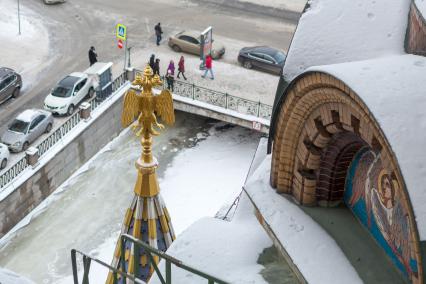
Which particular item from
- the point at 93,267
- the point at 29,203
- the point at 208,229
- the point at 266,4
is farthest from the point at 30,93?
the point at 208,229

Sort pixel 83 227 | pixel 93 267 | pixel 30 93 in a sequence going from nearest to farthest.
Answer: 1. pixel 93 267
2. pixel 83 227
3. pixel 30 93

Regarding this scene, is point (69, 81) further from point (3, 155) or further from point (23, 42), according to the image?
point (23, 42)

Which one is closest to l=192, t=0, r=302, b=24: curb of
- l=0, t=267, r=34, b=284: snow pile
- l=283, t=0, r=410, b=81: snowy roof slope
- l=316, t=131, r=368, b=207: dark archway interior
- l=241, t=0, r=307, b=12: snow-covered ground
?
l=241, t=0, r=307, b=12: snow-covered ground

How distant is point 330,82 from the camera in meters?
11.3

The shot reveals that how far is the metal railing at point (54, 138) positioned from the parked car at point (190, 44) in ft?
15.8

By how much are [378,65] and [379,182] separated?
1.75 meters

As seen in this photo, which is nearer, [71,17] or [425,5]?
[425,5]

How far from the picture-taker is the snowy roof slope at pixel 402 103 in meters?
9.37

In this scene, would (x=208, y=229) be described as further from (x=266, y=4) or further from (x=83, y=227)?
(x=266, y=4)

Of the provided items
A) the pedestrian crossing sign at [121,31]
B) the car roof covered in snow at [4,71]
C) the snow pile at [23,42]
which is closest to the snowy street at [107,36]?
the snow pile at [23,42]

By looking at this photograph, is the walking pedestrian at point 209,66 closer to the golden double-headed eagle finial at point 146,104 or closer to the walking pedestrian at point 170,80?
the walking pedestrian at point 170,80

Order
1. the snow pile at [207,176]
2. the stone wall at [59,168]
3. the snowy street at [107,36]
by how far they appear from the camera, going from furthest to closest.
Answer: the snowy street at [107,36] < the snow pile at [207,176] < the stone wall at [59,168]

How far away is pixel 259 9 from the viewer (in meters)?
46.9

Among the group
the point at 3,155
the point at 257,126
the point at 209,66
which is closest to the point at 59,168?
the point at 3,155
